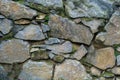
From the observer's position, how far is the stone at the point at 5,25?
3076mm

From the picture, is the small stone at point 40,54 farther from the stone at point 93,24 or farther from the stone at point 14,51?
the stone at point 93,24

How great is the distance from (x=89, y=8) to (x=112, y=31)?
1.07 feet

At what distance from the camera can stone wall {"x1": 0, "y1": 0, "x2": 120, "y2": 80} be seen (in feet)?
10.2

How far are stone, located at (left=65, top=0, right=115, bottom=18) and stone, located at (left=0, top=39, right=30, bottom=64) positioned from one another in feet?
1.86

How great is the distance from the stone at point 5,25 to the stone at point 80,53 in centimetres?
70

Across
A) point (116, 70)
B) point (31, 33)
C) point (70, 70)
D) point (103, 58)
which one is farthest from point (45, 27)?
point (116, 70)

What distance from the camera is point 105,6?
3.18 m

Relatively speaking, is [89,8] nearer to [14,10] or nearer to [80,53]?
[80,53]

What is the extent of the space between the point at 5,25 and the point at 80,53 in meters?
0.80

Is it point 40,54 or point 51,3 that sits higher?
point 51,3

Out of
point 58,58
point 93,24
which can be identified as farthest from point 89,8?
point 58,58

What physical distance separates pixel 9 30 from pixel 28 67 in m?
0.42

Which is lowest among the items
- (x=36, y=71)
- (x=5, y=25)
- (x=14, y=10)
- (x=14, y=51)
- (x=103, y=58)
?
(x=36, y=71)

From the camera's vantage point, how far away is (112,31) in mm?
3135
